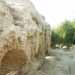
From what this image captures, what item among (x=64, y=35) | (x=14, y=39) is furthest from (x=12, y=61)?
(x=64, y=35)

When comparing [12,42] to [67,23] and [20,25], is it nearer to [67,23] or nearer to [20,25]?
[20,25]

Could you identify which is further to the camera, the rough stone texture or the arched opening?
the arched opening

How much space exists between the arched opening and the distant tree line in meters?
25.8

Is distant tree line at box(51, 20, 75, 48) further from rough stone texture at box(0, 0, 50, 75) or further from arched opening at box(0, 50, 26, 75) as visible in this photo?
arched opening at box(0, 50, 26, 75)

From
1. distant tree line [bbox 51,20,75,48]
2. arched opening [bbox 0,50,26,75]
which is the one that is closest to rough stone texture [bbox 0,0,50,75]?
arched opening [bbox 0,50,26,75]

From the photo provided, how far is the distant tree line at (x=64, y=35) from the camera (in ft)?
122

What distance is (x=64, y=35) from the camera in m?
38.0

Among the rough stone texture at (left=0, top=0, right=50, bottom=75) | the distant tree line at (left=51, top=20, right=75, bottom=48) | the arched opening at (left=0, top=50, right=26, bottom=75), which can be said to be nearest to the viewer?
the rough stone texture at (left=0, top=0, right=50, bottom=75)

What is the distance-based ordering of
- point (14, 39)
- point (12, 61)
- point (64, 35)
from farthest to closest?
point (64, 35), point (12, 61), point (14, 39)

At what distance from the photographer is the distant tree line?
37297 millimetres

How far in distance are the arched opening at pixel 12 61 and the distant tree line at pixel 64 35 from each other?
25.8 metres

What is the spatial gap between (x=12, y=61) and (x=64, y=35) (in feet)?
90.9

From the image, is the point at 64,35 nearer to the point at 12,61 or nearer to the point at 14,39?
the point at 12,61

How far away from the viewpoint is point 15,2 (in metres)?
13.5
